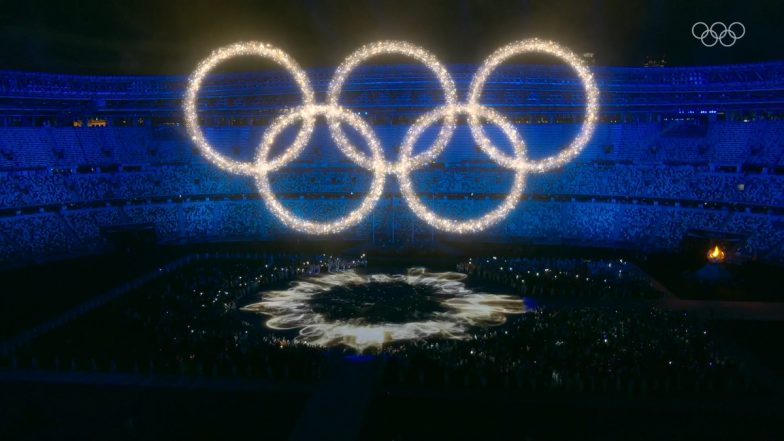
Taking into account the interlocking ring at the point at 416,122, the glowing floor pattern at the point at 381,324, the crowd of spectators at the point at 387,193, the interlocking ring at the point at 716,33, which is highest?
the interlocking ring at the point at 716,33

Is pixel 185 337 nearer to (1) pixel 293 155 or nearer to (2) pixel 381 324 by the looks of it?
(2) pixel 381 324

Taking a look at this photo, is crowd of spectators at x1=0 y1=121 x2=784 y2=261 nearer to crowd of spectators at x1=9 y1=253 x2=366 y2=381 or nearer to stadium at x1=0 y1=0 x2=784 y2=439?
stadium at x1=0 y1=0 x2=784 y2=439

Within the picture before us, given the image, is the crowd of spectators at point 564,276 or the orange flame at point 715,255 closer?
the crowd of spectators at point 564,276

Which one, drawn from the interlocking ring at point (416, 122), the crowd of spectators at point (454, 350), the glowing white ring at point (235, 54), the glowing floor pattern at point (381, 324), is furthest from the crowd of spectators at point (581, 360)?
the glowing white ring at point (235, 54)

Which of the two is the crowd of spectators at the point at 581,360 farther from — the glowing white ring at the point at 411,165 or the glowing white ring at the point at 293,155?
the glowing white ring at the point at 293,155

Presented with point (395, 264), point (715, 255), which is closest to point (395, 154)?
point (395, 264)

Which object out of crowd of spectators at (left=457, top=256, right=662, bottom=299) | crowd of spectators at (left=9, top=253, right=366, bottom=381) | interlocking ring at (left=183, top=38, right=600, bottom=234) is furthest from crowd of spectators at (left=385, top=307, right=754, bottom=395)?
interlocking ring at (left=183, top=38, right=600, bottom=234)

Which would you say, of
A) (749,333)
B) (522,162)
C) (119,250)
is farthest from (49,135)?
(749,333)
